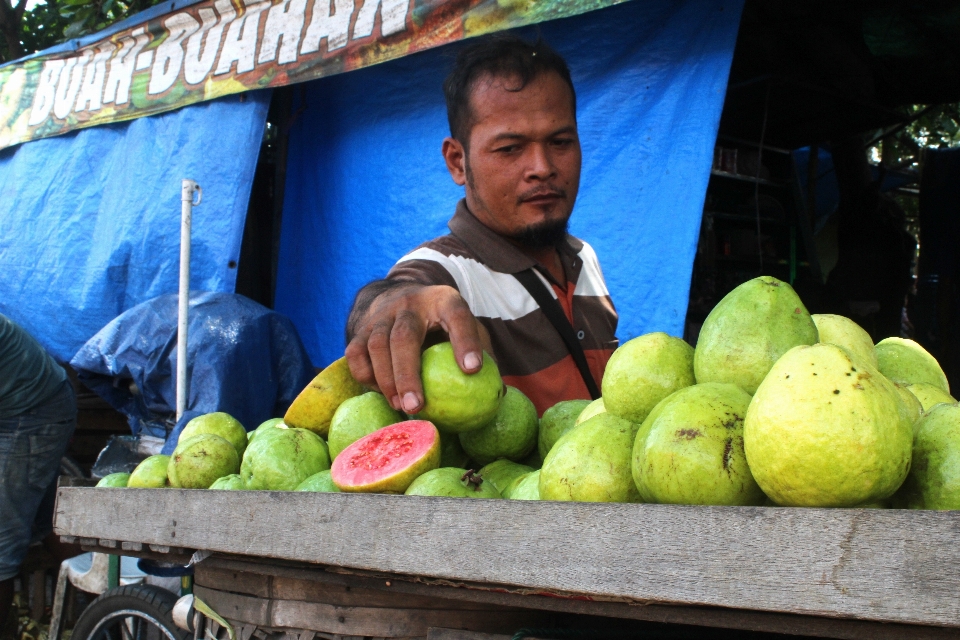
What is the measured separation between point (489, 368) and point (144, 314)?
342 centimetres

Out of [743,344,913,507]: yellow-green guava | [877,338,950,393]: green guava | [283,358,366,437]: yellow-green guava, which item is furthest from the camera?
[283,358,366,437]: yellow-green guava

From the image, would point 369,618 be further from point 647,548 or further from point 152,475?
point 152,475

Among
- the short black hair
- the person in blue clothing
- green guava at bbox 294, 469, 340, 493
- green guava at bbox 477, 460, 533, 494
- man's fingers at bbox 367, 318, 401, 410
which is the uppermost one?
the short black hair

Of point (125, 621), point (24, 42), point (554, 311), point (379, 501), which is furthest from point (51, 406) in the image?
point (24, 42)

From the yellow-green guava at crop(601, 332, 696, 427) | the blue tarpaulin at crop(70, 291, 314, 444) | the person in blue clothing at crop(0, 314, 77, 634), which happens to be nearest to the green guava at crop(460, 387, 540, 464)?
the yellow-green guava at crop(601, 332, 696, 427)

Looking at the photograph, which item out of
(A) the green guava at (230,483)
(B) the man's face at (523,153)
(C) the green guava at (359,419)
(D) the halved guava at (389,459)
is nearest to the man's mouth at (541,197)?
(B) the man's face at (523,153)

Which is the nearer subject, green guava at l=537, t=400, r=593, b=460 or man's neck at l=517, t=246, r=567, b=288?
green guava at l=537, t=400, r=593, b=460

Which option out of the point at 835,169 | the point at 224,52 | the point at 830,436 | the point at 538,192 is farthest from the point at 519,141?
the point at 835,169

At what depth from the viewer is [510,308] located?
8.27ft

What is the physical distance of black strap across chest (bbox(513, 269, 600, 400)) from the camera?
254 centimetres

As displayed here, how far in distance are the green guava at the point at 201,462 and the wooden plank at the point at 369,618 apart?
0.50 meters

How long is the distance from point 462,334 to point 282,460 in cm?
49

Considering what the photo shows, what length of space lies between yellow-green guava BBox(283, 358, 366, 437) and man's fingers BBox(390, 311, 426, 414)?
32cm

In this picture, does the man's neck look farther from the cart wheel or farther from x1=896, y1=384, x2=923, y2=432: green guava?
the cart wheel
